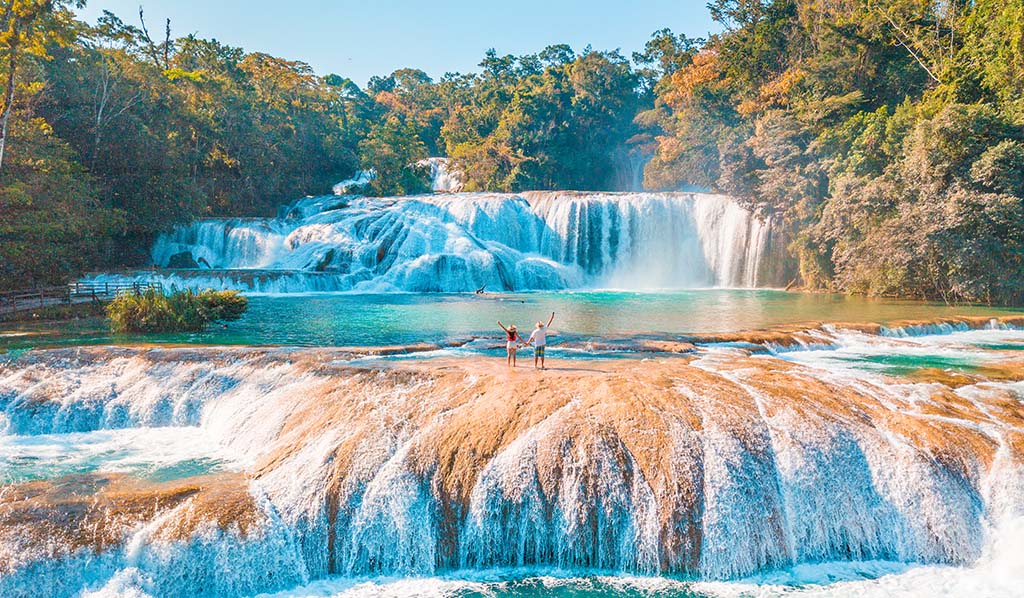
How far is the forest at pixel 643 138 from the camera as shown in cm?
2345

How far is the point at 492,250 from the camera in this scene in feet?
117

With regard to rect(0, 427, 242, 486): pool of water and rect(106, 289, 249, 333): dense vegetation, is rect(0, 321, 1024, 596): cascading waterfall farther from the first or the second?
rect(106, 289, 249, 333): dense vegetation

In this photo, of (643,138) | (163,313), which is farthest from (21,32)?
(643,138)

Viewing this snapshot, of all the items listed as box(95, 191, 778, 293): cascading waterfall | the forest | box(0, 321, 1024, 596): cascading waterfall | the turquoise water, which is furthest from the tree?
box(0, 321, 1024, 596): cascading waterfall

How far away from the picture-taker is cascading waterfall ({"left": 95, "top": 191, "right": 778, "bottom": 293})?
34.6 metres

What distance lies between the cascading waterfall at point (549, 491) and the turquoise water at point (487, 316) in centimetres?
708

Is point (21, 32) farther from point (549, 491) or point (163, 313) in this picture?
point (549, 491)

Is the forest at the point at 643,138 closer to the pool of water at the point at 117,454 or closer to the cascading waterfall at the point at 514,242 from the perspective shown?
the cascading waterfall at the point at 514,242

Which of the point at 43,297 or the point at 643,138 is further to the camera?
the point at 643,138

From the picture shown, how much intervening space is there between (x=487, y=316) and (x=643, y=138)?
146 feet

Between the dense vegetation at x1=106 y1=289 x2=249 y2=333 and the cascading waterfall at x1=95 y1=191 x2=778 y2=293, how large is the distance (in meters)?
14.3

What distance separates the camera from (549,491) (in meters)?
8.38

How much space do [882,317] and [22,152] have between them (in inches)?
1182

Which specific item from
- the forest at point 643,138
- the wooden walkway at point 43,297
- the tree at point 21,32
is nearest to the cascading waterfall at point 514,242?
the forest at point 643,138
